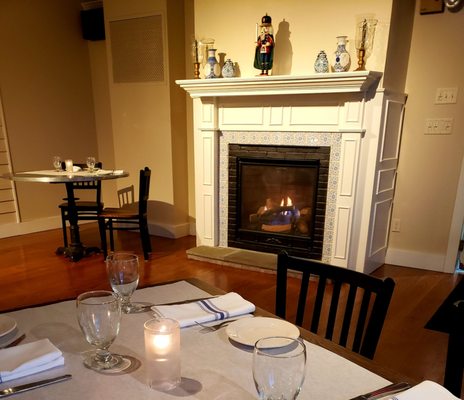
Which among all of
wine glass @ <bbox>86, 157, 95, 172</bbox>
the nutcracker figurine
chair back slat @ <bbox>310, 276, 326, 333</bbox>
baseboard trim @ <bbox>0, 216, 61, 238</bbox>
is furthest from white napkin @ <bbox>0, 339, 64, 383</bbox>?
baseboard trim @ <bbox>0, 216, 61, 238</bbox>

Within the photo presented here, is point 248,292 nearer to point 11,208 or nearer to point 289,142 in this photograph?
point 289,142

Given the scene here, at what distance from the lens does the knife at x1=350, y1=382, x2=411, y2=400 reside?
2.27 ft

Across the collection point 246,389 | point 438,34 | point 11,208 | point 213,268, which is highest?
point 438,34

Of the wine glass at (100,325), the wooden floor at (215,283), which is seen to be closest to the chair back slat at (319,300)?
the wine glass at (100,325)

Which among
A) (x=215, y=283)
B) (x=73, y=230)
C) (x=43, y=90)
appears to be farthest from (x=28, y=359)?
(x=43, y=90)

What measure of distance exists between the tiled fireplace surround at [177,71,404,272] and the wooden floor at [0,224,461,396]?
47 cm

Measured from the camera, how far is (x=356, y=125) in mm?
2795

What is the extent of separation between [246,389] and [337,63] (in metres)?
2.52

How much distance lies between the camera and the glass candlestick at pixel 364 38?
2.61m

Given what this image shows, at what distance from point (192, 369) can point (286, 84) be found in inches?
96.0

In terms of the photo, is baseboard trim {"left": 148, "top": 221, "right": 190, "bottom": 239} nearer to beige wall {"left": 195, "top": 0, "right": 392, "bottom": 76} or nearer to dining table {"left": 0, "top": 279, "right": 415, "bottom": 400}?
beige wall {"left": 195, "top": 0, "right": 392, "bottom": 76}

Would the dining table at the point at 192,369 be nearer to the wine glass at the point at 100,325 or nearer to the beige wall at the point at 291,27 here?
the wine glass at the point at 100,325

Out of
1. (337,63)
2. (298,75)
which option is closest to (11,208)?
(298,75)

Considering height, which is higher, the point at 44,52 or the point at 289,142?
the point at 44,52
